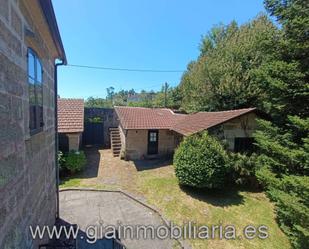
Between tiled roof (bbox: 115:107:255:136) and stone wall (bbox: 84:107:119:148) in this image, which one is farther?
stone wall (bbox: 84:107:119:148)

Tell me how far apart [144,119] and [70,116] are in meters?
4.88

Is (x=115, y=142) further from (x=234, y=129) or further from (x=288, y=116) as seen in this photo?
(x=288, y=116)

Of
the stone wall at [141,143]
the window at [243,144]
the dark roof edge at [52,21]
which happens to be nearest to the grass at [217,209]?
the window at [243,144]

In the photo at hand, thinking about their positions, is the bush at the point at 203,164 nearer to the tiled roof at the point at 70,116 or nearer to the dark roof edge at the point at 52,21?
the dark roof edge at the point at 52,21

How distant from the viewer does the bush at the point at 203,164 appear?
26.2ft

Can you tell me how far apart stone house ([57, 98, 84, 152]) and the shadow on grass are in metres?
6.24

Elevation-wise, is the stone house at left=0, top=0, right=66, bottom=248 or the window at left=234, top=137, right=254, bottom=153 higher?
the stone house at left=0, top=0, right=66, bottom=248

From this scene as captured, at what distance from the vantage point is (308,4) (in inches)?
236

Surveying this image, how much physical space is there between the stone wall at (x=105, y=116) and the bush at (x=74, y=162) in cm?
597

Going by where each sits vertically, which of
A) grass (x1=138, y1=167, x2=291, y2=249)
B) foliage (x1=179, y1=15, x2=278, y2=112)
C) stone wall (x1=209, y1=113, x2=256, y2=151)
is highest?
foliage (x1=179, y1=15, x2=278, y2=112)

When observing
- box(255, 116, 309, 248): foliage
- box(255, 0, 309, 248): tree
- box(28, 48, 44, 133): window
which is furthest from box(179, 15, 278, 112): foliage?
box(28, 48, 44, 133): window

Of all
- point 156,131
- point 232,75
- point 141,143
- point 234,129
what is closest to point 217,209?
point 234,129

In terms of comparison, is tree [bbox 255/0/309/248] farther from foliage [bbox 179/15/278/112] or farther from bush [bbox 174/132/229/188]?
foliage [bbox 179/15/278/112]

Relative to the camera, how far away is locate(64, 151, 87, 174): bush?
33.1ft
